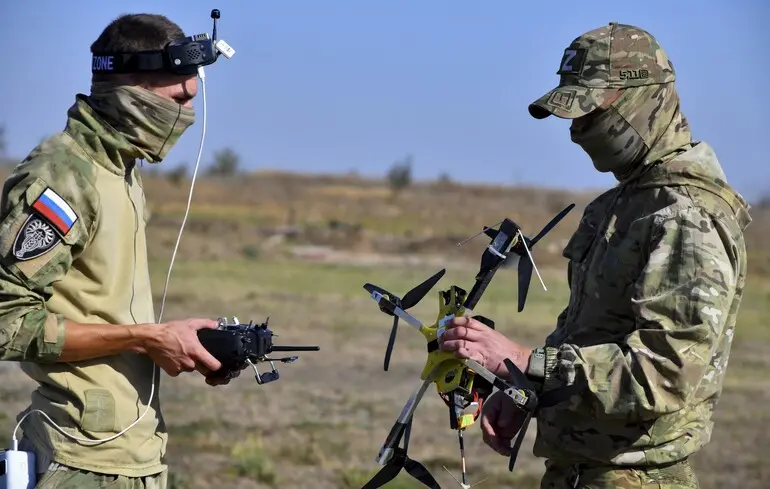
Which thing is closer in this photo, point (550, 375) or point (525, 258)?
point (550, 375)

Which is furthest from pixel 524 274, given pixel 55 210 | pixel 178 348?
pixel 55 210

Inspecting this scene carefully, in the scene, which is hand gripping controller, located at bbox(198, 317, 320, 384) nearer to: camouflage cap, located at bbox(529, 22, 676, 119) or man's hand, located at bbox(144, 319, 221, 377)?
man's hand, located at bbox(144, 319, 221, 377)

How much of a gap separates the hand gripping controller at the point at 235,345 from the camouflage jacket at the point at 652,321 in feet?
4.08

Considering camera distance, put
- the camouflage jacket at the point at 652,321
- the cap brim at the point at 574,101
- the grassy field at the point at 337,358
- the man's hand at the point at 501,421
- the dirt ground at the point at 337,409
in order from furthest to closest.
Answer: the grassy field at the point at 337,358 < the dirt ground at the point at 337,409 < the man's hand at the point at 501,421 < the cap brim at the point at 574,101 < the camouflage jacket at the point at 652,321

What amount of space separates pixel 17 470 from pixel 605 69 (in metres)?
2.95

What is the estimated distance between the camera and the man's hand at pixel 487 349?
176 inches

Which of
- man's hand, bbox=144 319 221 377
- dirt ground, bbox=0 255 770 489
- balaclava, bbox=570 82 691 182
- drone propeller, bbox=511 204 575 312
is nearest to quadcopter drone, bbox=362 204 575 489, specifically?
drone propeller, bbox=511 204 575 312

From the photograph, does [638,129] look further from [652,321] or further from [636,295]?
[652,321]

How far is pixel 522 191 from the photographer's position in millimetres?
80812

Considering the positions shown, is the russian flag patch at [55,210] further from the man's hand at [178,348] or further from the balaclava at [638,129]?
the balaclava at [638,129]

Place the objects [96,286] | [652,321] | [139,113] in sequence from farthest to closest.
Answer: [139,113]
[96,286]
[652,321]

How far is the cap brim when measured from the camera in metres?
4.66

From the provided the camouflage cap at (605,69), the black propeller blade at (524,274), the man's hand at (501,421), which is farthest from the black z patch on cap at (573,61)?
the man's hand at (501,421)

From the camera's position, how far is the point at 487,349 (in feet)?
14.7
